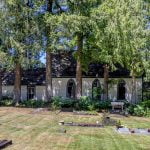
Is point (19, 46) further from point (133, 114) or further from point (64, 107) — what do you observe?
point (133, 114)

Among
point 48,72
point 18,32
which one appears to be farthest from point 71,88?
point 18,32

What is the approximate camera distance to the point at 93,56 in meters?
42.2

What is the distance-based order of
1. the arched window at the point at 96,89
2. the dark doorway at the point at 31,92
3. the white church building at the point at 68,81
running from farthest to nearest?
1. the dark doorway at the point at 31,92
2. the white church building at the point at 68,81
3. the arched window at the point at 96,89

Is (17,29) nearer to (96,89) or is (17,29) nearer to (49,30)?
(49,30)

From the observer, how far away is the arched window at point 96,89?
48.2 metres

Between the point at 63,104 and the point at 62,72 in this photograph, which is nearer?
the point at 63,104

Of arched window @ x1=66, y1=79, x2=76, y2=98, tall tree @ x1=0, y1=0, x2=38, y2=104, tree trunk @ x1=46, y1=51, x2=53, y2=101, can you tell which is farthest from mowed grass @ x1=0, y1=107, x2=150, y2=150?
arched window @ x1=66, y1=79, x2=76, y2=98

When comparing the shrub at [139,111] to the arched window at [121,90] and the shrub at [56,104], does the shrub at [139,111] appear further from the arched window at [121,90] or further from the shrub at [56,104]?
the arched window at [121,90]

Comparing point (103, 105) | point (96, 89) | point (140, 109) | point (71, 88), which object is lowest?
point (140, 109)

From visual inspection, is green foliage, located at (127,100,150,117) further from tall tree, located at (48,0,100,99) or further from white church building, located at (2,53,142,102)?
white church building, located at (2,53,142,102)

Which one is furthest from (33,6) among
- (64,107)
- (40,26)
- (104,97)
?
(104,97)

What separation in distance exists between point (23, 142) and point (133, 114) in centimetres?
2004

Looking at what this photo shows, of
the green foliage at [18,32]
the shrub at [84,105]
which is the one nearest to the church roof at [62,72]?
the green foliage at [18,32]

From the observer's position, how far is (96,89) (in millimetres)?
48156
